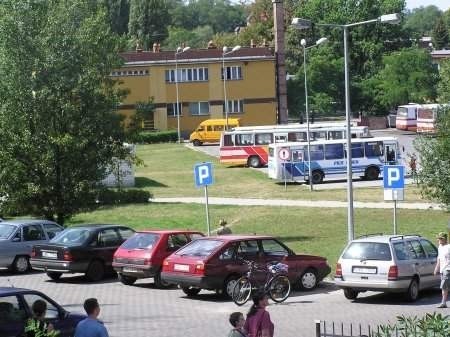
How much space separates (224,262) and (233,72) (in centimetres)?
6656

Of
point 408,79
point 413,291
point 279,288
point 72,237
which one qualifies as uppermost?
point 408,79

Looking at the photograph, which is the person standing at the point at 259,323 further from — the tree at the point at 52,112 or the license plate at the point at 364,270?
the tree at the point at 52,112

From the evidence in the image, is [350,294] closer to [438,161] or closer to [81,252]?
[81,252]

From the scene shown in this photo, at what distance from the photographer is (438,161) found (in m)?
27.7

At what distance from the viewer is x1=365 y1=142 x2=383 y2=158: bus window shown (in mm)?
55719

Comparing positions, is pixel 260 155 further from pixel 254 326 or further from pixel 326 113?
pixel 254 326

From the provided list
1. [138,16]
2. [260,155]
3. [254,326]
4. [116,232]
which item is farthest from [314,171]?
[138,16]

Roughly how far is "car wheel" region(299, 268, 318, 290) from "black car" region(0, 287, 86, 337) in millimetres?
8600

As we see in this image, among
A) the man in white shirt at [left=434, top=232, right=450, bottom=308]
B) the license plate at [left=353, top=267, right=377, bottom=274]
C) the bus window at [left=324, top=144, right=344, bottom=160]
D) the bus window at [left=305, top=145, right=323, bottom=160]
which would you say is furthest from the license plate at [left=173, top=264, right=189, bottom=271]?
the bus window at [left=324, top=144, right=344, bottom=160]

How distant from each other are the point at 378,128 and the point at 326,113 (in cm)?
559

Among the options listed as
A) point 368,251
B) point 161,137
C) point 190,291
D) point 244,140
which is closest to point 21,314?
point 190,291

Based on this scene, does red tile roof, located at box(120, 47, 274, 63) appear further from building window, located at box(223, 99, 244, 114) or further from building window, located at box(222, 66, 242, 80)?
building window, located at box(223, 99, 244, 114)

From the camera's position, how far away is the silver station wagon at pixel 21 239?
25.6m

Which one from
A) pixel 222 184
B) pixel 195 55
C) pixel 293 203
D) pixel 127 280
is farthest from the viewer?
pixel 195 55
